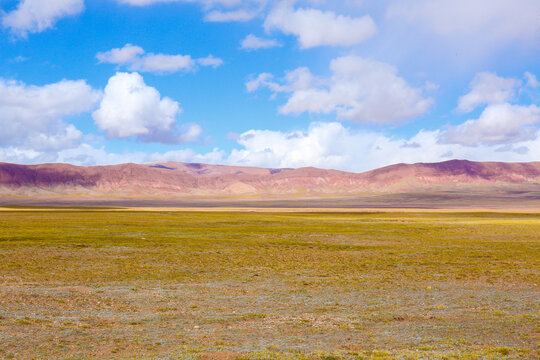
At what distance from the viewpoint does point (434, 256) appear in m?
36.8

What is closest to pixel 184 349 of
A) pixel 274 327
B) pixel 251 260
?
pixel 274 327

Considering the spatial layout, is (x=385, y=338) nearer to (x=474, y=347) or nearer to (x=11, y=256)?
(x=474, y=347)

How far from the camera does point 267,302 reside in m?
19.9

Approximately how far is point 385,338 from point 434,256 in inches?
969

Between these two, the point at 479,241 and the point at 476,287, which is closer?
the point at 476,287

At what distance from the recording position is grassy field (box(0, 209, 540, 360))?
13.2m

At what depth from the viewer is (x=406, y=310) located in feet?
59.4

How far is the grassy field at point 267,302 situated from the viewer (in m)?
13.2

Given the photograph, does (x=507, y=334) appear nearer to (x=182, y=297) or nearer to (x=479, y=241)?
(x=182, y=297)

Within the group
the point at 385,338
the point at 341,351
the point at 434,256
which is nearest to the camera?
the point at 341,351

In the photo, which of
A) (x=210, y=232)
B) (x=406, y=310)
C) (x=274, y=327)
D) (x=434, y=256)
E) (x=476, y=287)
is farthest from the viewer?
(x=210, y=232)

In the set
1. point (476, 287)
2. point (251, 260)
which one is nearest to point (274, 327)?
point (476, 287)

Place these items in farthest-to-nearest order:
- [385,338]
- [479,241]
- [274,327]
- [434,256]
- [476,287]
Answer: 1. [479,241]
2. [434,256]
3. [476,287]
4. [274,327]
5. [385,338]

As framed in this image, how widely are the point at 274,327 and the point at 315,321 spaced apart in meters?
1.69
